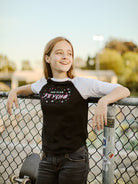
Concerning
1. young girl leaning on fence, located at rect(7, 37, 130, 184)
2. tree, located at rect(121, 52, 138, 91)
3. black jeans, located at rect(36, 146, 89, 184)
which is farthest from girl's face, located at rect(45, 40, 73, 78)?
tree, located at rect(121, 52, 138, 91)

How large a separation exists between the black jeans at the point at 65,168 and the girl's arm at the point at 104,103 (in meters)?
0.31

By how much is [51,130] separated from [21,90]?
525 mm

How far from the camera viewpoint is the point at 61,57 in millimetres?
1725

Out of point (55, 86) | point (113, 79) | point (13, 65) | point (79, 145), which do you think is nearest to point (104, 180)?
point (79, 145)

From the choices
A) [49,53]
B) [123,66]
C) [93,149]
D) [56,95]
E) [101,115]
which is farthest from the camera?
[123,66]

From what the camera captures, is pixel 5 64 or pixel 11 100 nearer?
pixel 11 100

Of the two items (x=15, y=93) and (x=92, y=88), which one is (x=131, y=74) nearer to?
(x=15, y=93)

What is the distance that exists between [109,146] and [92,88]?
1.46 feet

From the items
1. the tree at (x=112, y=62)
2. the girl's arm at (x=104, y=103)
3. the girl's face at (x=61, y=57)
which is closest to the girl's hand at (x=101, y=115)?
the girl's arm at (x=104, y=103)

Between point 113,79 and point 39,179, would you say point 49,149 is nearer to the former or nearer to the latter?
point 39,179

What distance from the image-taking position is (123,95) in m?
1.45

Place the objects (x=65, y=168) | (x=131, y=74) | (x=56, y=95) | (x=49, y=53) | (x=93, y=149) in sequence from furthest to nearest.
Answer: (x=131, y=74), (x=93, y=149), (x=49, y=53), (x=56, y=95), (x=65, y=168)

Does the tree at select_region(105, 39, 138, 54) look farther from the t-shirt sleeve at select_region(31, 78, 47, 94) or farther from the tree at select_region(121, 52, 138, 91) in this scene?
the t-shirt sleeve at select_region(31, 78, 47, 94)

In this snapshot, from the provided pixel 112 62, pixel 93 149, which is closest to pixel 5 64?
pixel 112 62
